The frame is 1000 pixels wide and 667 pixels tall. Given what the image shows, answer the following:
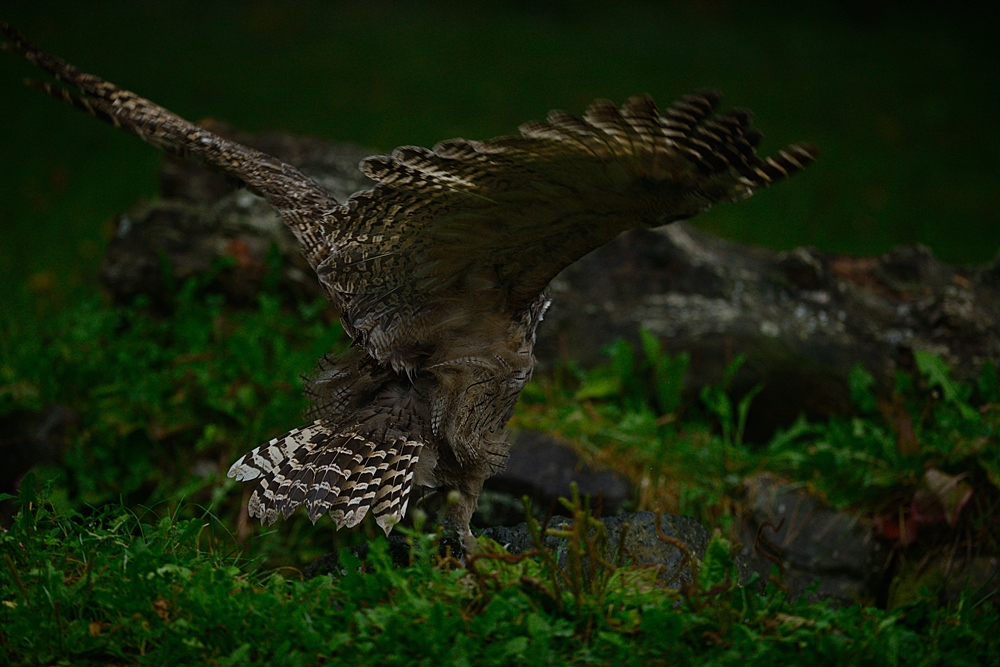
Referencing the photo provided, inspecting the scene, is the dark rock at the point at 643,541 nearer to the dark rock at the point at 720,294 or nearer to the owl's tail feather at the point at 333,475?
the owl's tail feather at the point at 333,475

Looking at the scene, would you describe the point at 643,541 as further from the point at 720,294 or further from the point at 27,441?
the point at 27,441

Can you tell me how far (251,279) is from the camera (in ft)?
19.2

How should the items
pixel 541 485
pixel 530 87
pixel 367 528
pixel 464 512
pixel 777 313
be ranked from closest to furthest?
pixel 464 512 → pixel 367 528 → pixel 541 485 → pixel 777 313 → pixel 530 87

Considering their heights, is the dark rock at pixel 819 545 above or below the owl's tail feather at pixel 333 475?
below

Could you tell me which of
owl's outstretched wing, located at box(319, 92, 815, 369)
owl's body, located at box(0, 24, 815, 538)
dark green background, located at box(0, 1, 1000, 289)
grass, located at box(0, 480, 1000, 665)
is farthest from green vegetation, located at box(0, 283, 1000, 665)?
dark green background, located at box(0, 1, 1000, 289)

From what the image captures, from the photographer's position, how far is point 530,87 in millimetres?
10250

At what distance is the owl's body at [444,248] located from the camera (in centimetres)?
227

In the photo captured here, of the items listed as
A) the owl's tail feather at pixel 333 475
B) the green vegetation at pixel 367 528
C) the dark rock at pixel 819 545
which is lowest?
the dark rock at pixel 819 545

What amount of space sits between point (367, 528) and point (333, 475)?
0.88 metres

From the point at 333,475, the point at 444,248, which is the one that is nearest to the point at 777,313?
the point at 444,248

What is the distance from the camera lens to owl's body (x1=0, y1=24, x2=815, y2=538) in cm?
227

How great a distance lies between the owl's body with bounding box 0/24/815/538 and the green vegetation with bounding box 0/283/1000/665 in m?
0.33

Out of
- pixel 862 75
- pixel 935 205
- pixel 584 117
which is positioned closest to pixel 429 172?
pixel 584 117

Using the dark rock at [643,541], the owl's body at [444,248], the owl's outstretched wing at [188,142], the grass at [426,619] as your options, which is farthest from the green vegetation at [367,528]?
the owl's outstretched wing at [188,142]
